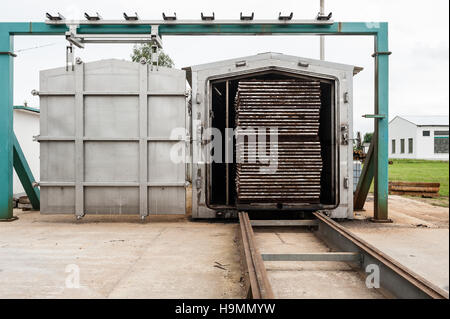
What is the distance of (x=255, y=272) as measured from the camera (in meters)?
3.62

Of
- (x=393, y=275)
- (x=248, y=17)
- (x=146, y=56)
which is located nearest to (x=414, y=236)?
(x=393, y=275)

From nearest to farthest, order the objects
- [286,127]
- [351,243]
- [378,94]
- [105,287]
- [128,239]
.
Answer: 1. [105,287]
2. [351,243]
3. [128,239]
4. [286,127]
5. [378,94]

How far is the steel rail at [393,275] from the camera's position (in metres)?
3.12

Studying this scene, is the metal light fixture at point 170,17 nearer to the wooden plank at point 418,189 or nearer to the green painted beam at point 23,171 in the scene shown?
the green painted beam at point 23,171

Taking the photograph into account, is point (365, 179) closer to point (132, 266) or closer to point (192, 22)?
point (192, 22)

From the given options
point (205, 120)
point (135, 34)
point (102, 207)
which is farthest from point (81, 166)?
point (135, 34)

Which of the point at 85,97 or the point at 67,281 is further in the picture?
the point at 85,97

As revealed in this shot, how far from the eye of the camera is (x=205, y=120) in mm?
7781

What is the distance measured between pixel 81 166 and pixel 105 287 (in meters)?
4.22

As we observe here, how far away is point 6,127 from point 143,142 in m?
3.26

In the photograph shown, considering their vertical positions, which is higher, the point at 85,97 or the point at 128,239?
the point at 85,97

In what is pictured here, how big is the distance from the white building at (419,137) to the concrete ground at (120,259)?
4316 cm

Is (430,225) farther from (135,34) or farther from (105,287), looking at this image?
(135,34)

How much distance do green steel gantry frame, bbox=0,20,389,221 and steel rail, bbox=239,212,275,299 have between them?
14.2ft
